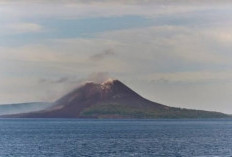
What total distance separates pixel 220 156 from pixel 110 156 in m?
17.1

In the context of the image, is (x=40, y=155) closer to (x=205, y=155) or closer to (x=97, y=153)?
(x=97, y=153)

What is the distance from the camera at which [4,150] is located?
104375mm

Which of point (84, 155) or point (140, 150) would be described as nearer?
point (84, 155)

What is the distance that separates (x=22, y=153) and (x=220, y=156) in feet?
108

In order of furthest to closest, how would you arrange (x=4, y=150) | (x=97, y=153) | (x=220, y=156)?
(x=4, y=150) < (x=97, y=153) < (x=220, y=156)

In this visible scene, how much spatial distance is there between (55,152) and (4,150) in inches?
418

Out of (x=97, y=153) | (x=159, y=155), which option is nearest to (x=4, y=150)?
(x=97, y=153)

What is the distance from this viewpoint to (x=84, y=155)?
93312mm

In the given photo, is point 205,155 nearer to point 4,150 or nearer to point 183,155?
point 183,155

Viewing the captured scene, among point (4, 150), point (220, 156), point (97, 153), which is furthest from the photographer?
point (4, 150)

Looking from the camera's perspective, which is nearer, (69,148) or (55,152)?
(55,152)

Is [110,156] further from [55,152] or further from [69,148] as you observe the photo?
[69,148]

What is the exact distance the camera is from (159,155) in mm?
94062

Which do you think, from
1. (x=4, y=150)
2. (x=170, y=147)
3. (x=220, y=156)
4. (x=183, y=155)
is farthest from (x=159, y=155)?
(x=4, y=150)
